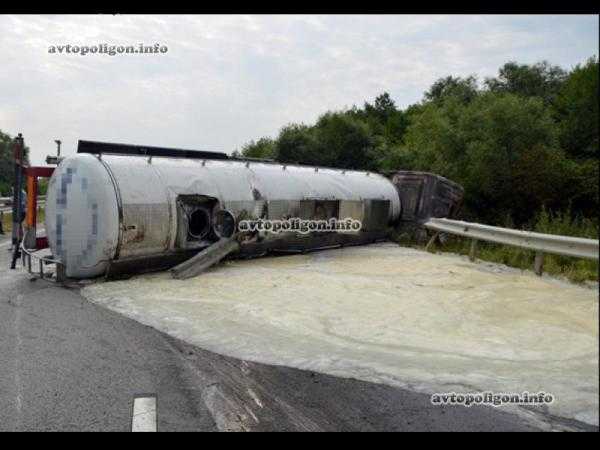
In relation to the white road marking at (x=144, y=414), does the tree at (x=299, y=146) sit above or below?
above

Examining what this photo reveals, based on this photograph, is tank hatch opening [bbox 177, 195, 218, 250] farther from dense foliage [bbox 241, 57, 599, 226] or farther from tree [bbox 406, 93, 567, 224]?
tree [bbox 406, 93, 567, 224]

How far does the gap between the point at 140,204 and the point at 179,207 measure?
840 mm

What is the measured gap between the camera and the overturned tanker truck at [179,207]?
912cm

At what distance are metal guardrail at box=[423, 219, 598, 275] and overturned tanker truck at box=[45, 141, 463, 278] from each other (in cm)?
280

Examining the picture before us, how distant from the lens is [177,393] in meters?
3.96

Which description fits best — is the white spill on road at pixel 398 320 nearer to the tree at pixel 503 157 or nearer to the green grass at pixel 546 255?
the green grass at pixel 546 255

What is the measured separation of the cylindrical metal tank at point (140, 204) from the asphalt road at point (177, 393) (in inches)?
134

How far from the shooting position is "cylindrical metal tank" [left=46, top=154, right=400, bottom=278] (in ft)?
29.8

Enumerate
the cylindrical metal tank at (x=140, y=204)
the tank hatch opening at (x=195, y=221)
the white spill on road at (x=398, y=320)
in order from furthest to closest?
the tank hatch opening at (x=195, y=221) → the cylindrical metal tank at (x=140, y=204) → the white spill on road at (x=398, y=320)

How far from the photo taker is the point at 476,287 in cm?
577

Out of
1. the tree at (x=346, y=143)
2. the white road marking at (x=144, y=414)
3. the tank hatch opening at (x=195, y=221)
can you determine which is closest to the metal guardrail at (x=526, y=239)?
the white road marking at (x=144, y=414)

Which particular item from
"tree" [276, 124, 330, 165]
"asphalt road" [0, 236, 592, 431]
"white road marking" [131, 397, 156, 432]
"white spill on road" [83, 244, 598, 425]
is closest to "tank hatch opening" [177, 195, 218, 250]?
"white spill on road" [83, 244, 598, 425]

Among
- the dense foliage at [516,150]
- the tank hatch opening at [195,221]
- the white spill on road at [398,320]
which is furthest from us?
the tank hatch opening at [195,221]
